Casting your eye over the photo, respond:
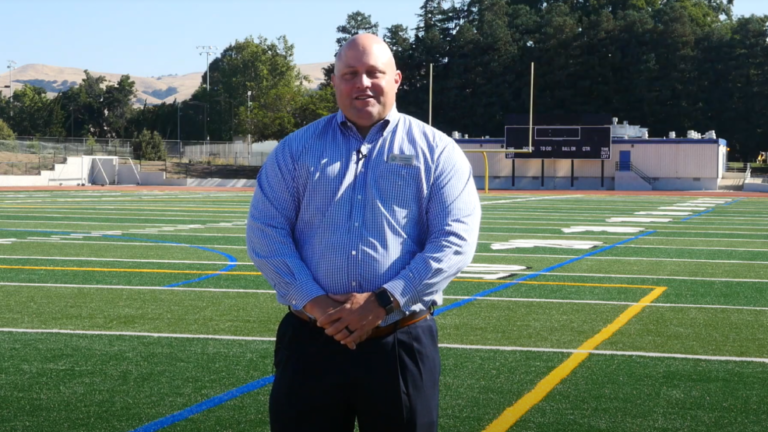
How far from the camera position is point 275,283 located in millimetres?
3111

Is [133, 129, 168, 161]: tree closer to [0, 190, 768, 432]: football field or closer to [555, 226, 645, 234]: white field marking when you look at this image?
[555, 226, 645, 234]: white field marking

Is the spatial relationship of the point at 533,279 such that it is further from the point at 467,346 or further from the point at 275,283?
the point at 275,283

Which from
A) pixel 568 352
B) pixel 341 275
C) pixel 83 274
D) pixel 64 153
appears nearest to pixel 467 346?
pixel 568 352

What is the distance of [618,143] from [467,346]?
4560cm

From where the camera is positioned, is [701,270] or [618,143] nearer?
[701,270]

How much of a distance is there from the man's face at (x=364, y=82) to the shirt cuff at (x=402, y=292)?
1.77 feet

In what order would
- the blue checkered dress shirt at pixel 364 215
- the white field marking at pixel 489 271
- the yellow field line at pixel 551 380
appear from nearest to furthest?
1. the blue checkered dress shirt at pixel 364 215
2. the yellow field line at pixel 551 380
3. the white field marking at pixel 489 271

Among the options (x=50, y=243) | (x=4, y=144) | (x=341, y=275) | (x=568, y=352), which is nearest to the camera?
(x=341, y=275)

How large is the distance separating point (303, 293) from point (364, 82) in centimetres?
69

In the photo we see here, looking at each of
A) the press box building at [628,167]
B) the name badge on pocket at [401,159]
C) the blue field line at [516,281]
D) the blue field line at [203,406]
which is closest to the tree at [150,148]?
the press box building at [628,167]

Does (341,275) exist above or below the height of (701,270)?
above

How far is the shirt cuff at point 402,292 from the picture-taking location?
2.99 metres

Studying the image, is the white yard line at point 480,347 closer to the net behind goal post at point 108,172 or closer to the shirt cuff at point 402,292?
the shirt cuff at point 402,292

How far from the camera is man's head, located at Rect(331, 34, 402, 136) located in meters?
3.16
